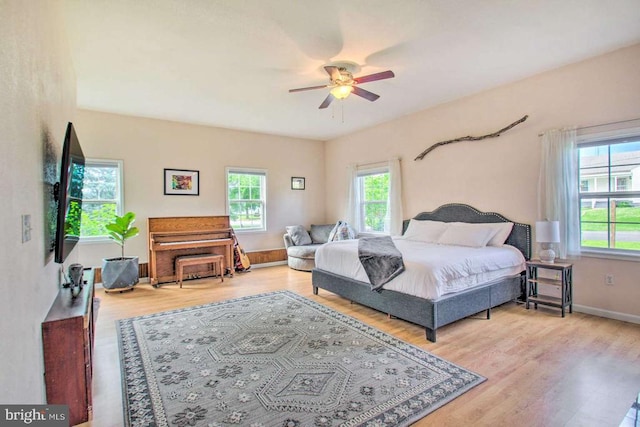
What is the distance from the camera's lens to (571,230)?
3580mm

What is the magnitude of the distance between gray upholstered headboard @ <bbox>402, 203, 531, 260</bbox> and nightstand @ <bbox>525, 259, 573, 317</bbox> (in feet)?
0.88

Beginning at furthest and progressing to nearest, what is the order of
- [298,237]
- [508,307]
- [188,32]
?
[298,237] → [508,307] → [188,32]

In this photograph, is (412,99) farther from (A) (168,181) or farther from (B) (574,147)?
(A) (168,181)

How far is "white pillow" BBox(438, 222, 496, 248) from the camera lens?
160 inches

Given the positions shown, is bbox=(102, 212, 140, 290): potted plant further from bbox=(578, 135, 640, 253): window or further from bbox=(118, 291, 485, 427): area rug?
bbox=(578, 135, 640, 253): window

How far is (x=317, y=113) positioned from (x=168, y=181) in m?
2.83

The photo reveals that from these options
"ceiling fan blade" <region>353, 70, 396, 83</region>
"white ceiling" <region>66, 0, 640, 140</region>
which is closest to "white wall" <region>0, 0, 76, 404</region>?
"white ceiling" <region>66, 0, 640, 140</region>

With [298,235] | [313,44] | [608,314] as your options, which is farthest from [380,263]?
[298,235]

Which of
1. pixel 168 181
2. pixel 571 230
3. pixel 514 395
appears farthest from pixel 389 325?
pixel 168 181

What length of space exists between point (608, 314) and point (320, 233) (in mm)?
4678

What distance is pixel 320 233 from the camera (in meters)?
6.84

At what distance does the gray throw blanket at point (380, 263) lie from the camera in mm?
3234

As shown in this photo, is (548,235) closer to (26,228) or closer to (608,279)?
(608,279)

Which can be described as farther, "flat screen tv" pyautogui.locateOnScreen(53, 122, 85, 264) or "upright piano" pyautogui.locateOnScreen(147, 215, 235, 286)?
"upright piano" pyautogui.locateOnScreen(147, 215, 235, 286)
